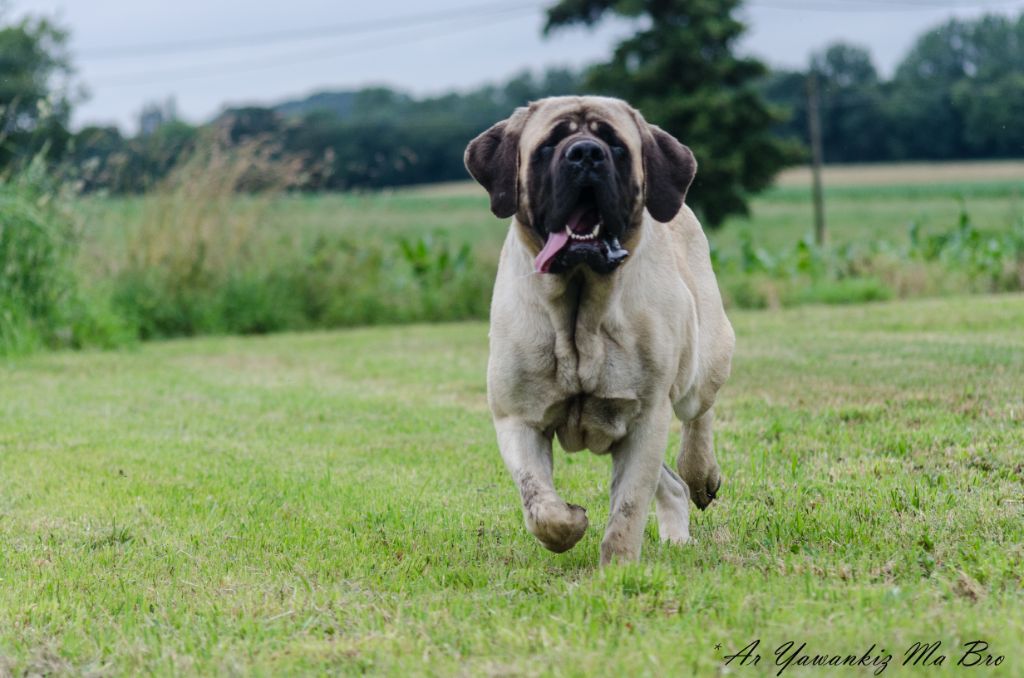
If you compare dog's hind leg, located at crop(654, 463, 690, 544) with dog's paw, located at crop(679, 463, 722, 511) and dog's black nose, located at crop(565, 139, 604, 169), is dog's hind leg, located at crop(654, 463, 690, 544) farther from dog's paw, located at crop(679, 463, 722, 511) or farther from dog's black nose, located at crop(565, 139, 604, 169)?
dog's black nose, located at crop(565, 139, 604, 169)

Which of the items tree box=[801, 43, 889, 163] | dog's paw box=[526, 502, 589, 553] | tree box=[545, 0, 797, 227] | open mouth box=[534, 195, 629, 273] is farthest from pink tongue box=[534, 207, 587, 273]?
tree box=[801, 43, 889, 163]

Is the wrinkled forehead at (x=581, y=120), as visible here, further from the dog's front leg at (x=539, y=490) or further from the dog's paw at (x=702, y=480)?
the dog's paw at (x=702, y=480)

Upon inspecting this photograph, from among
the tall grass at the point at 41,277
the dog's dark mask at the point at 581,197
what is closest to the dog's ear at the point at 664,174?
the dog's dark mask at the point at 581,197

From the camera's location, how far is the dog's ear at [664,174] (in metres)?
4.45

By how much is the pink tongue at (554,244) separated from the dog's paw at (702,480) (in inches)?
58.7

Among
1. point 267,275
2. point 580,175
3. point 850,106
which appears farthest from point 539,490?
point 850,106

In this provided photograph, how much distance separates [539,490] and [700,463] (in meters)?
1.30

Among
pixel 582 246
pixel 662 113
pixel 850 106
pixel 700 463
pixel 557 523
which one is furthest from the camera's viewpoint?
pixel 850 106

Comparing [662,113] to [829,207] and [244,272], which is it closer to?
[244,272]

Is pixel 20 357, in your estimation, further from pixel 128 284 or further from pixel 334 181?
pixel 334 181

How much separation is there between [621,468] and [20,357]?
9.16 metres

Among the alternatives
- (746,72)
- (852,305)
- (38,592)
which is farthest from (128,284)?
(746,72)

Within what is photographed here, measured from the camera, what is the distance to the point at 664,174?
449cm

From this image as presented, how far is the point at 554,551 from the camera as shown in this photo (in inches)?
164
